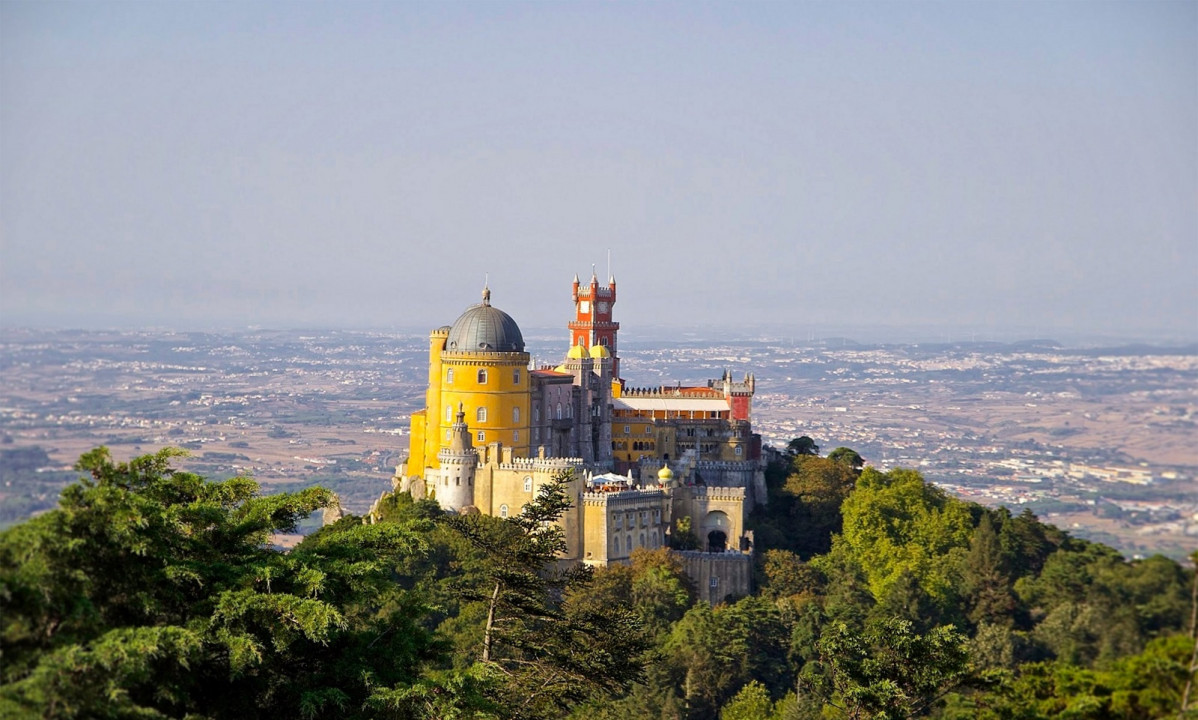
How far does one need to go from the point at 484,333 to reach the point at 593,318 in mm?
25442

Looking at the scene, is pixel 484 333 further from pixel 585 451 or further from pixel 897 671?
pixel 897 671

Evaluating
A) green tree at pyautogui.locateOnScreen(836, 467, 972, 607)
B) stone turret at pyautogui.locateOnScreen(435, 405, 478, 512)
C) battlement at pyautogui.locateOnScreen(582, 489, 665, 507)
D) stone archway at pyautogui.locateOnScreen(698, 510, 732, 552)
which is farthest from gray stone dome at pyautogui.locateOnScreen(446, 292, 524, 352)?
green tree at pyautogui.locateOnScreen(836, 467, 972, 607)

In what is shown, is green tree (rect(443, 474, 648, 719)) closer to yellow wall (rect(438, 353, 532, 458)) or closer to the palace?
the palace

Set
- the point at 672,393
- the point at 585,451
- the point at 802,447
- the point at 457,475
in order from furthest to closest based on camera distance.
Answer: the point at 802,447 → the point at 672,393 → the point at 585,451 → the point at 457,475

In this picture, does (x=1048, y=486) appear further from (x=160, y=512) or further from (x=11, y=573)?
(x=11, y=573)

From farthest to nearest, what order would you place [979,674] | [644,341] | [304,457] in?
[644,341], [304,457], [979,674]

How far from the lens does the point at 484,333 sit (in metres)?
79.7

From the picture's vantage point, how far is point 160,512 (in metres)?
30.8

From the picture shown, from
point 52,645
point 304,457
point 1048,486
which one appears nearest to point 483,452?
point 304,457

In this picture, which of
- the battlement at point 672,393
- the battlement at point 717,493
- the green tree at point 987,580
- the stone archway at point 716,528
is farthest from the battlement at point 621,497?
the green tree at point 987,580

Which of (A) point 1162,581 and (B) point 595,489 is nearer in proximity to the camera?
(A) point 1162,581

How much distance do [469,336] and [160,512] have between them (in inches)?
1935

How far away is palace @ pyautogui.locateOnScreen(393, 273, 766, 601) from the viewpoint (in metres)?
76.1

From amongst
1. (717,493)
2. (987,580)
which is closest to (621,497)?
(717,493)
